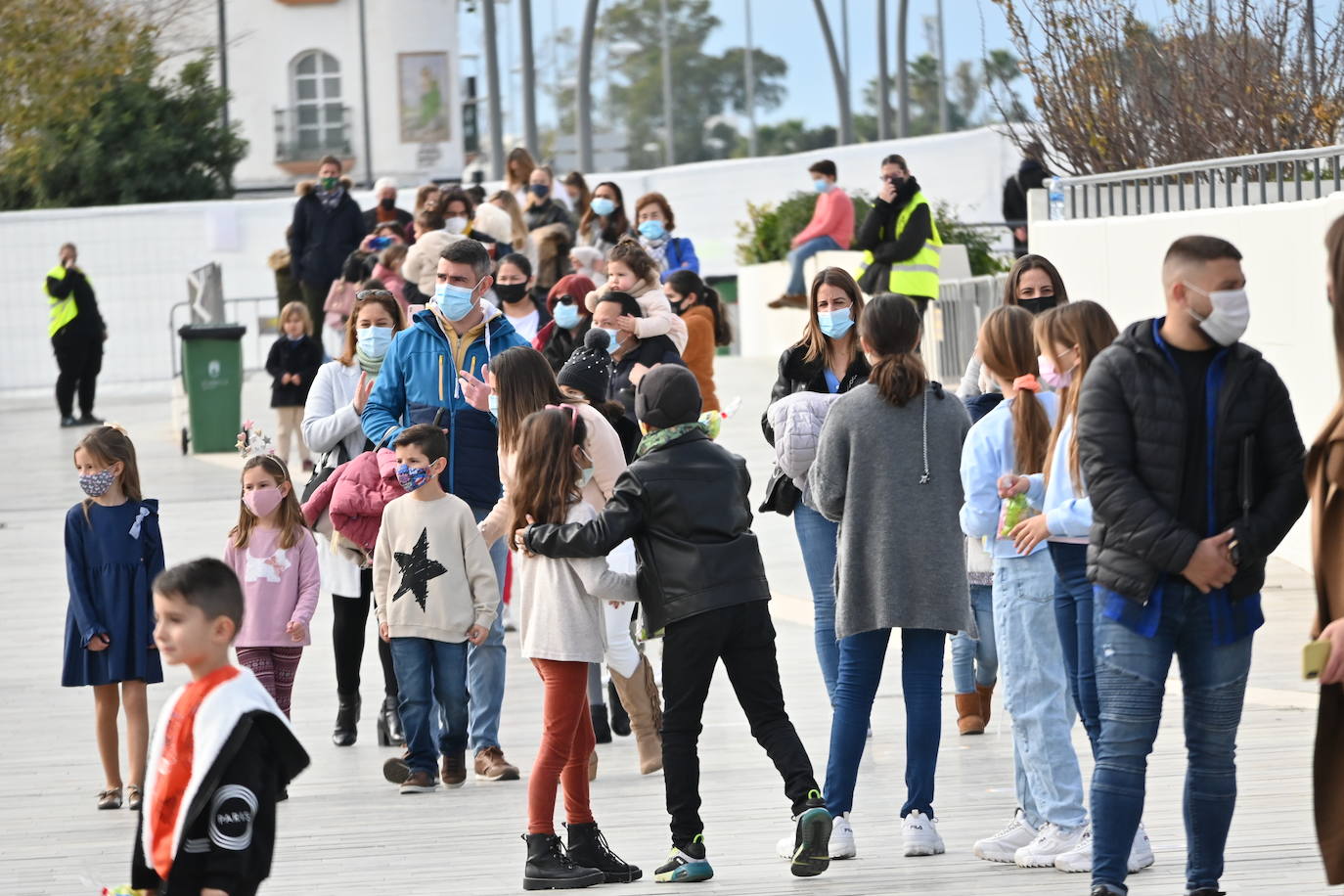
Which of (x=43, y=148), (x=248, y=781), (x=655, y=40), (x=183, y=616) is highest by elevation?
(x=655, y=40)

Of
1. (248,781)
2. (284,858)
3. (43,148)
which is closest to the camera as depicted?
(248,781)

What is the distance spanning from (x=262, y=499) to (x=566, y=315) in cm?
333

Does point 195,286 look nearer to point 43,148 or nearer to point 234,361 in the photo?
point 234,361

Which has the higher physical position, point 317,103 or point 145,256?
point 317,103

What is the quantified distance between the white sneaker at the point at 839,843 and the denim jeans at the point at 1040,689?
0.62m

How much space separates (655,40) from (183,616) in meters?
135

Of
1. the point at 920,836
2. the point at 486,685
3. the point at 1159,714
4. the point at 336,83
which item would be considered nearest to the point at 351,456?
the point at 486,685

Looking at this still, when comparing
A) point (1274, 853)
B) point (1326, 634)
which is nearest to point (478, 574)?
point (1274, 853)

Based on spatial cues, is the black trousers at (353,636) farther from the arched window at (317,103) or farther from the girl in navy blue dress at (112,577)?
the arched window at (317,103)

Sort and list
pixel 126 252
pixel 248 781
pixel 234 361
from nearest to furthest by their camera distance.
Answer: pixel 248 781 → pixel 234 361 → pixel 126 252

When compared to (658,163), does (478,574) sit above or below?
below

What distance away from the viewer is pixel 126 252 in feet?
111

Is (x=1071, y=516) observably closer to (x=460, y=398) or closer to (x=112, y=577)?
(x=460, y=398)

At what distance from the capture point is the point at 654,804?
830cm
